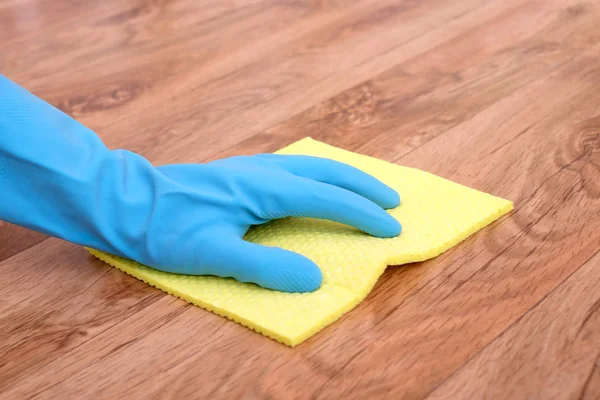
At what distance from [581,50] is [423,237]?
71cm

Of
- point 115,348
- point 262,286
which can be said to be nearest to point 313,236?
point 262,286

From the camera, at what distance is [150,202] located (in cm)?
88

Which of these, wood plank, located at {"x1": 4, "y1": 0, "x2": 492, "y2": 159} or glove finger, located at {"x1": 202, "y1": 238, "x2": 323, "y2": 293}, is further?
wood plank, located at {"x1": 4, "y1": 0, "x2": 492, "y2": 159}

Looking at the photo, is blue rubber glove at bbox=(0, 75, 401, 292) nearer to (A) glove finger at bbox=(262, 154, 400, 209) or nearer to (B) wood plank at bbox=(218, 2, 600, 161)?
(A) glove finger at bbox=(262, 154, 400, 209)

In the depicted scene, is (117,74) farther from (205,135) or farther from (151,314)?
(151,314)

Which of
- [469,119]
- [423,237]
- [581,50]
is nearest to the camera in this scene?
[423,237]

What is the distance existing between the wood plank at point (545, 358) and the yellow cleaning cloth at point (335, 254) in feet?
0.44

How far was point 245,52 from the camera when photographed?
1562mm

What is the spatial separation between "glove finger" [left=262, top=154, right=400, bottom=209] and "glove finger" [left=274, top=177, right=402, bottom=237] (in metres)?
0.04

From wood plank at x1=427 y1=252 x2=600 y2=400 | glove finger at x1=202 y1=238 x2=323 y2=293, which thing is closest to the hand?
glove finger at x1=202 y1=238 x2=323 y2=293

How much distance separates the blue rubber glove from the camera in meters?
0.84

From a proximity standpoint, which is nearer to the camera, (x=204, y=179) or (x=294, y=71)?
(x=204, y=179)

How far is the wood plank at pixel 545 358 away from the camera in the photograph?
0.70 meters

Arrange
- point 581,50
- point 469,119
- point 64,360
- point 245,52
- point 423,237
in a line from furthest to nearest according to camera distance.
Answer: point 245,52
point 581,50
point 469,119
point 423,237
point 64,360
